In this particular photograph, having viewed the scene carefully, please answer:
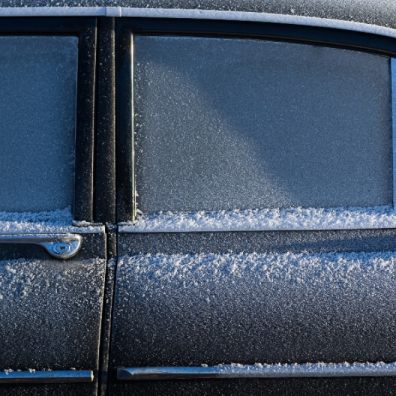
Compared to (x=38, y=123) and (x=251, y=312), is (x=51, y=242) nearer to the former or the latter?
(x=38, y=123)

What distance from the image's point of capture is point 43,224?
6.22 ft

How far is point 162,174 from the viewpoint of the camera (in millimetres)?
1924

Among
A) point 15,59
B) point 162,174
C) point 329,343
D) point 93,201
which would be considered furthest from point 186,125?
point 329,343

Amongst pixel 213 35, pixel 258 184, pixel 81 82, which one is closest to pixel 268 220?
pixel 258 184

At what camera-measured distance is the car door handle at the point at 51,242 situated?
72.7 inches

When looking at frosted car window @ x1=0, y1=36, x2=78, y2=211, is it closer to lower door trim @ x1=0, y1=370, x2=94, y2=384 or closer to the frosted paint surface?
the frosted paint surface

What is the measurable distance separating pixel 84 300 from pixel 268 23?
987mm

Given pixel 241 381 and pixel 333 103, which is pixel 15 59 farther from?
pixel 241 381

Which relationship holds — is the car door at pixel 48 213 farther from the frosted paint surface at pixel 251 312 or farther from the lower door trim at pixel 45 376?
the frosted paint surface at pixel 251 312

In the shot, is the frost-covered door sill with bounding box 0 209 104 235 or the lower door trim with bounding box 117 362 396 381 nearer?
the lower door trim with bounding box 117 362 396 381

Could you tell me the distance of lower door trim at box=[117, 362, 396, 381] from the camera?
176 centimetres

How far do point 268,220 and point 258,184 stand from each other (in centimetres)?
11

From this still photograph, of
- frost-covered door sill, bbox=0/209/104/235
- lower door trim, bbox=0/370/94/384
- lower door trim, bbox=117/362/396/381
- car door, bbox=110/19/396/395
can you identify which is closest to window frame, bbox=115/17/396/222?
car door, bbox=110/19/396/395

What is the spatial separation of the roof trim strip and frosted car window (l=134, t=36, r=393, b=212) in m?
0.10
